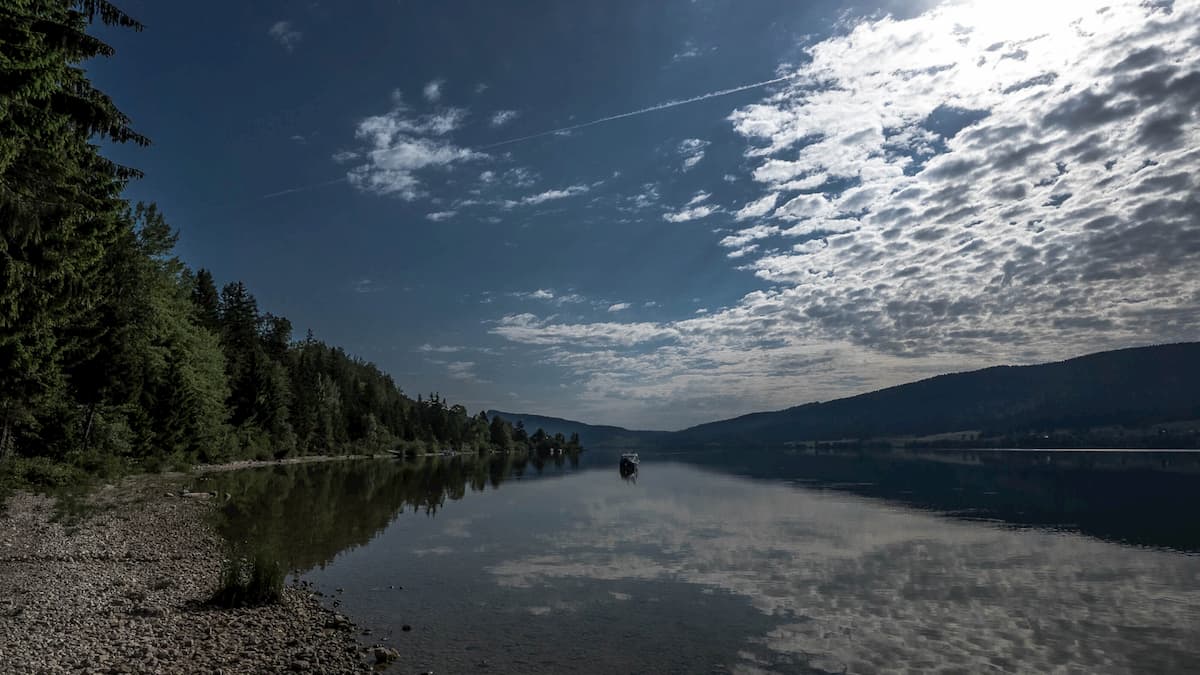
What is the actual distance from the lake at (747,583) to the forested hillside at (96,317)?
1252cm

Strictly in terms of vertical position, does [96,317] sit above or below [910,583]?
above

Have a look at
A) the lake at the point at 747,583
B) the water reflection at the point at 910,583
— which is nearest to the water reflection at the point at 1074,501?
the lake at the point at 747,583

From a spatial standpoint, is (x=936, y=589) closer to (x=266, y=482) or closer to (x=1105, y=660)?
(x=1105, y=660)

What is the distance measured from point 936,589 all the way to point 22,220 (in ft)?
111

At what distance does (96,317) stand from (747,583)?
151 ft

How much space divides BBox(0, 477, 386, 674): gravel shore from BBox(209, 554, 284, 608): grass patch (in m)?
0.51

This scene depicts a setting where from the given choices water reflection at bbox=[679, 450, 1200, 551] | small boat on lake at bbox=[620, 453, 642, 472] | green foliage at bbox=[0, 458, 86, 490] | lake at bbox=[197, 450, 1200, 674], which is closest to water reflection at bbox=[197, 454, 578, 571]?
lake at bbox=[197, 450, 1200, 674]

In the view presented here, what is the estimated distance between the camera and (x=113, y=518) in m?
36.2

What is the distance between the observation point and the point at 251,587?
20.1m

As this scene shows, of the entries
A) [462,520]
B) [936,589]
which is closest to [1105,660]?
[936,589]

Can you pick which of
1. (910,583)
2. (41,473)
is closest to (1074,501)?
(910,583)

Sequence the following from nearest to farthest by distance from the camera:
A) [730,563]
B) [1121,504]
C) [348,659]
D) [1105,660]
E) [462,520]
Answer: [348,659], [1105,660], [730,563], [462,520], [1121,504]

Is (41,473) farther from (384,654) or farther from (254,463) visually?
(254,463)

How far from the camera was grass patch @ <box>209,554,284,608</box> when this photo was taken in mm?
19875
